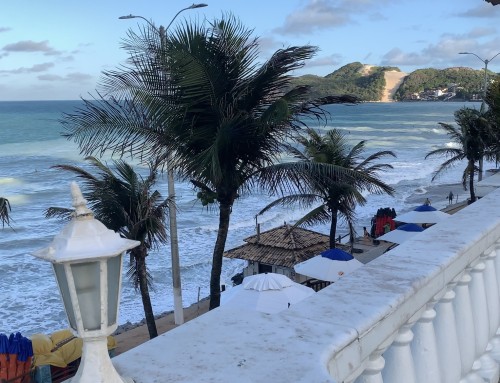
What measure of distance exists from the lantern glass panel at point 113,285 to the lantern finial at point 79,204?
14cm

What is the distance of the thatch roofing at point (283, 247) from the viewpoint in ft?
63.7

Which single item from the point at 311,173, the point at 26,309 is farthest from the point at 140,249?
the point at 26,309

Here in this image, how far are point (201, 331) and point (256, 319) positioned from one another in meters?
0.18

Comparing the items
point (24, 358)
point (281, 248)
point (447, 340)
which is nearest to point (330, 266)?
point (281, 248)

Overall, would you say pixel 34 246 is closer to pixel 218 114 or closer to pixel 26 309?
pixel 26 309

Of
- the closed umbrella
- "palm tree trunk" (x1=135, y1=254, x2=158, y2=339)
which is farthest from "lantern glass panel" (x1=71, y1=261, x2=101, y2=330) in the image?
"palm tree trunk" (x1=135, y1=254, x2=158, y2=339)

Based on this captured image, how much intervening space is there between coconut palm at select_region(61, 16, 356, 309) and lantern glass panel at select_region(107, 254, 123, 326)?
838 cm

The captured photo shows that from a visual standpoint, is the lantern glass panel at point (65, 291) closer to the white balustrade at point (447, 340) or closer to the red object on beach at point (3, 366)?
the white balustrade at point (447, 340)

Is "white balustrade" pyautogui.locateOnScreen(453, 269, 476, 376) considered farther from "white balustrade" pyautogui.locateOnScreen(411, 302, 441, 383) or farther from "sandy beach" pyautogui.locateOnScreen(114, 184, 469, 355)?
"sandy beach" pyautogui.locateOnScreen(114, 184, 469, 355)

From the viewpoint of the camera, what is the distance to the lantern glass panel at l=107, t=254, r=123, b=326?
158 cm

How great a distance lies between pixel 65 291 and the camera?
1.56 metres

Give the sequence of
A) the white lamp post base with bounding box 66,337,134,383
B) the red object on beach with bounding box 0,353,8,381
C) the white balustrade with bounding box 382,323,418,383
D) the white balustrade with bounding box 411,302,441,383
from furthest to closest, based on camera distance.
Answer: the red object on beach with bounding box 0,353,8,381 < the white balustrade with bounding box 411,302,441,383 < the white balustrade with bounding box 382,323,418,383 < the white lamp post base with bounding box 66,337,134,383

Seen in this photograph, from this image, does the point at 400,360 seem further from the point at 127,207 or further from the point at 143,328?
the point at 143,328

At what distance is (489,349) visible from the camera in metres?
2.58
